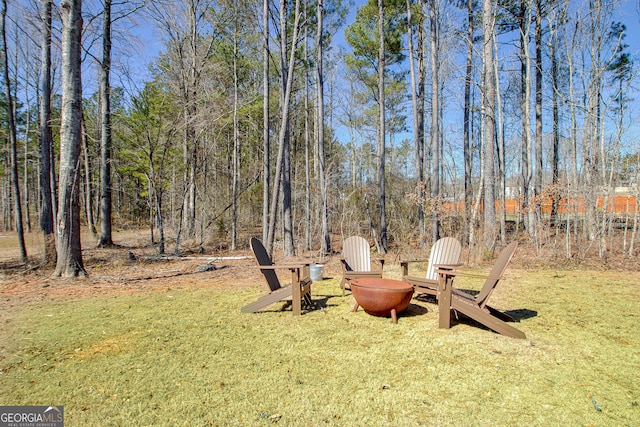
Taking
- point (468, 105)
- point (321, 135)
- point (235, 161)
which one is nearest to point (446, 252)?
point (321, 135)

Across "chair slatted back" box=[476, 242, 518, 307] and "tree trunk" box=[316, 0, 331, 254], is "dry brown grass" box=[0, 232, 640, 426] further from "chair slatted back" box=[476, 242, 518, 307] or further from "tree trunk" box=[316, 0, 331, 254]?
"tree trunk" box=[316, 0, 331, 254]

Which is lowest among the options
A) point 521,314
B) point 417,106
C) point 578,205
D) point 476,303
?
point 521,314

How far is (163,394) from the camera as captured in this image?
2223 mm

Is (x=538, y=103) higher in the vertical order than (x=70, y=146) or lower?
higher

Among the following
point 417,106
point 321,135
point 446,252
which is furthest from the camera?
point 417,106

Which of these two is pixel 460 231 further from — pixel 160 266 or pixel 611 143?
pixel 160 266

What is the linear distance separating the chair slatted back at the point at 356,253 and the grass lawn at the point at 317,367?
48.0 inches

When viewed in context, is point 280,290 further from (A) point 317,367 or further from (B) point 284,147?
(B) point 284,147

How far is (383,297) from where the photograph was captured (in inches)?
143

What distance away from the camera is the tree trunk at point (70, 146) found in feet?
18.8

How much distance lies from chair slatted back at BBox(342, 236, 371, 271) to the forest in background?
2.60m

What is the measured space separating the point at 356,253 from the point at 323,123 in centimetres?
562

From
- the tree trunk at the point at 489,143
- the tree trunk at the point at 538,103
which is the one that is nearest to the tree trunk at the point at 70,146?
the tree trunk at the point at 489,143

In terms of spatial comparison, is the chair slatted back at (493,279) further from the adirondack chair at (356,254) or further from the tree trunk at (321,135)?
the tree trunk at (321,135)
